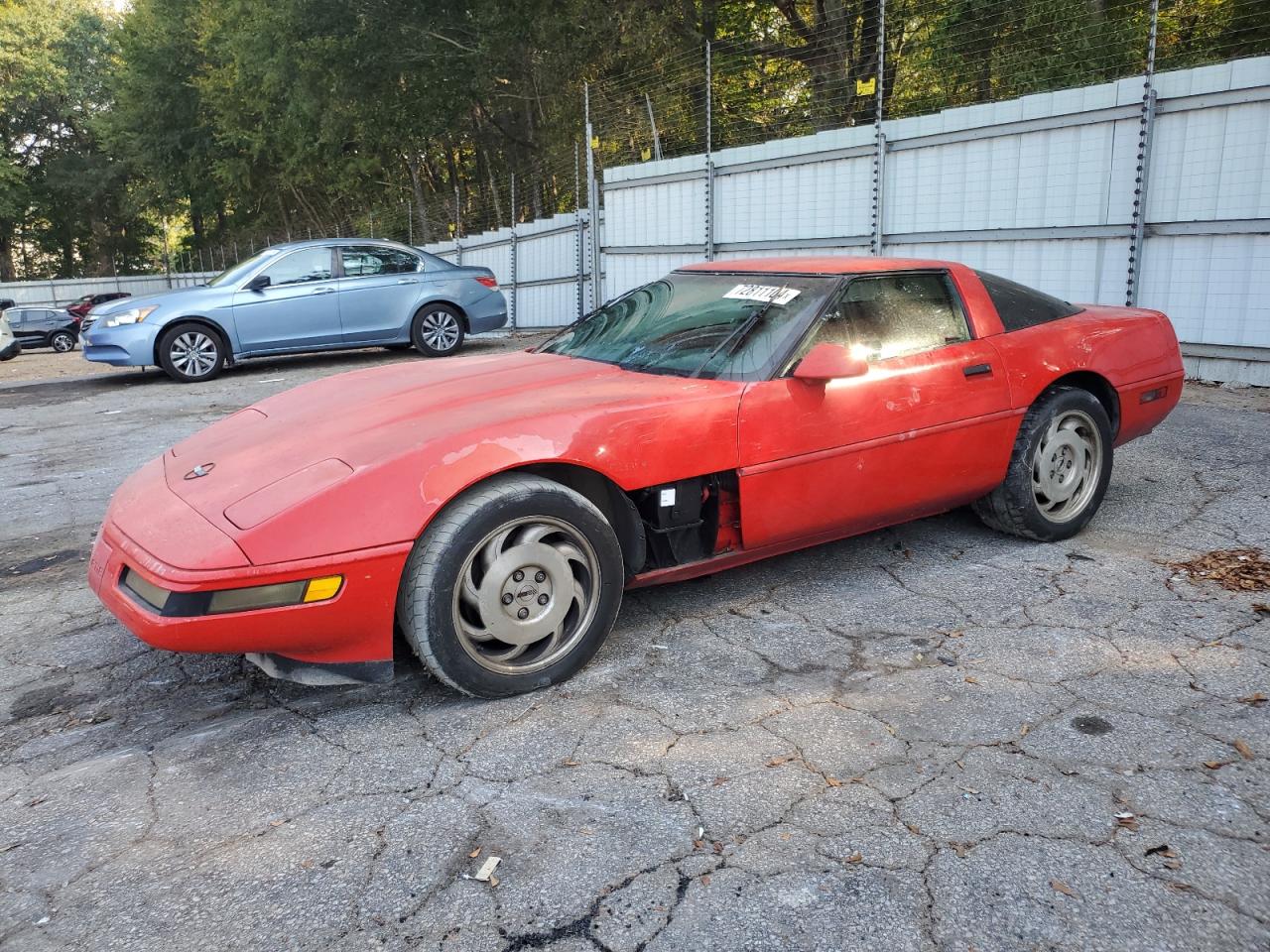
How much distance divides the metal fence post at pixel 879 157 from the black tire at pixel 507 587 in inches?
294

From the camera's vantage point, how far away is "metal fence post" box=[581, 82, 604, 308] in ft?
45.4

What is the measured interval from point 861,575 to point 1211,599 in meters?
1.26

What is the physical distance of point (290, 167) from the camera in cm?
3319

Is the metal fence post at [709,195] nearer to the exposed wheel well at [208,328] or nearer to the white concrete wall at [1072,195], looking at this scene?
the white concrete wall at [1072,195]

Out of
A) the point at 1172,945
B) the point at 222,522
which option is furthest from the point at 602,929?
the point at 222,522

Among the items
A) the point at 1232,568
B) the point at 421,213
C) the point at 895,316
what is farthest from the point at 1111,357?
the point at 421,213

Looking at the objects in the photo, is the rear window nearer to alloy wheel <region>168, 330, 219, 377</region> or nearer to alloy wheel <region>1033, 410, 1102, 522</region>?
alloy wheel <region>1033, 410, 1102, 522</region>

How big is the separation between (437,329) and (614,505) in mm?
9097

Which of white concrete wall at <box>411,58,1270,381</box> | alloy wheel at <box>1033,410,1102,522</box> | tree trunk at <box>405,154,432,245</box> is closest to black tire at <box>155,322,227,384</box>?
white concrete wall at <box>411,58,1270,381</box>

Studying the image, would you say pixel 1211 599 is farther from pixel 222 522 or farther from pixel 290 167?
pixel 290 167

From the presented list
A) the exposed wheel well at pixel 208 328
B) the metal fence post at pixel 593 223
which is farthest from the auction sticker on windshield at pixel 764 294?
the metal fence post at pixel 593 223

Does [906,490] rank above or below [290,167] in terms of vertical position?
below

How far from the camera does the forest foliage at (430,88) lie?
37.3 feet

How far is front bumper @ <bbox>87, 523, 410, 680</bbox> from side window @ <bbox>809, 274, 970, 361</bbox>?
182 cm
